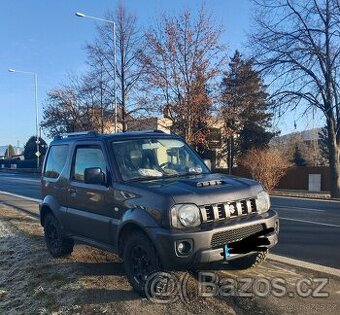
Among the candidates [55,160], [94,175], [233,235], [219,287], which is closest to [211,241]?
[233,235]

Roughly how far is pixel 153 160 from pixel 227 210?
1.38 m

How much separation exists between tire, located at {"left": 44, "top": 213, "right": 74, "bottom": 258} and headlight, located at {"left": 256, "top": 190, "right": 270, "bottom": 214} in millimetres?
3099

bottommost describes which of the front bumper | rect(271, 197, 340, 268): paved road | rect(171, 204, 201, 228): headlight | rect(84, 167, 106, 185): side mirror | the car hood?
rect(271, 197, 340, 268): paved road

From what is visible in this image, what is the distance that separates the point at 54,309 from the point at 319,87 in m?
23.2

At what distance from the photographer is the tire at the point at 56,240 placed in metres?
7.40

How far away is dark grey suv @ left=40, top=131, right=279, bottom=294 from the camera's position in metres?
5.05

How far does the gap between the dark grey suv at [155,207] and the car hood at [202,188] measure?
10mm

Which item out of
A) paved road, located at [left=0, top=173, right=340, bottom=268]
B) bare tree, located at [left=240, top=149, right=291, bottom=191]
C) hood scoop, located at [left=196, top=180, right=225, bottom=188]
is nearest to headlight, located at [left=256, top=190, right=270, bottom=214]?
hood scoop, located at [left=196, top=180, right=225, bottom=188]

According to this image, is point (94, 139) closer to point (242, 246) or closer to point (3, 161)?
point (242, 246)

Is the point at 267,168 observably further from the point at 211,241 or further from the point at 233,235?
the point at 211,241

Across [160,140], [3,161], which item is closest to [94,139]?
[160,140]

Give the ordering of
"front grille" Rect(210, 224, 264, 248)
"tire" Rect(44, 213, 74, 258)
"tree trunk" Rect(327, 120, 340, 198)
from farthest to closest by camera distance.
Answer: "tree trunk" Rect(327, 120, 340, 198) → "tire" Rect(44, 213, 74, 258) → "front grille" Rect(210, 224, 264, 248)

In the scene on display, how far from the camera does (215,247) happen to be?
511 centimetres

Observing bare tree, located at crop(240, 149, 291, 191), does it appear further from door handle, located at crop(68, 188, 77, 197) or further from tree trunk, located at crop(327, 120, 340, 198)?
door handle, located at crop(68, 188, 77, 197)
